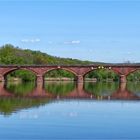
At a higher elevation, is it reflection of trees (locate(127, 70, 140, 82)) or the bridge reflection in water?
the bridge reflection in water

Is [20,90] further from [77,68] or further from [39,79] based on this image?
[77,68]

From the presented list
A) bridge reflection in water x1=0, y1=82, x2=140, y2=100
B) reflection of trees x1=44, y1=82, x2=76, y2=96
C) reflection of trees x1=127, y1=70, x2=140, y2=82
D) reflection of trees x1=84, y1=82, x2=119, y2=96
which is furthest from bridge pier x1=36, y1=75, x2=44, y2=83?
reflection of trees x1=127, y1=70, x2=140, y2=82

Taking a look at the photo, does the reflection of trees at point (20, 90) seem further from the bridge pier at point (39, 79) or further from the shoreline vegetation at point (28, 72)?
the shoreline vegetation at point (28, 72)

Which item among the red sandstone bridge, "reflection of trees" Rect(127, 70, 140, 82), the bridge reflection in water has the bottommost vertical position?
"reflection of trees" Rect(127, 70, 140, 82)

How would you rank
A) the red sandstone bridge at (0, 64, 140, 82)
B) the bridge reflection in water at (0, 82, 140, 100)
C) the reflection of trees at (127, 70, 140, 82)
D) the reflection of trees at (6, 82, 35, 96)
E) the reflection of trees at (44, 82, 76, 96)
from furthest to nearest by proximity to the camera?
the reflection of trees at (127, 70, 140, 82) < the red sandstone bridge at (0, 64, 140, 82) < the reflection of trees at (44, 82, 76, 96) < the reflection of trees at (6, 82, 35, 96) < the bridge reflection in water at (0, 82, 140, 100)

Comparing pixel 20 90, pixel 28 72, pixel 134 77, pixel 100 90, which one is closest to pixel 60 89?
pixel 100 90

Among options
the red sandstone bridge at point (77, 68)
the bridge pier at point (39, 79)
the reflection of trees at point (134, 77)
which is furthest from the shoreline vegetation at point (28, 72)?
the bridge pier at point (39, 79)

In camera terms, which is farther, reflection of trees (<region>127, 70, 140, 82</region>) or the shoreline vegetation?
reflection of trees (<region>127, 70, 140, 82</region>)

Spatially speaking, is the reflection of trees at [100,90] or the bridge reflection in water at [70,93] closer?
the bridge reflection in water at [70,93]

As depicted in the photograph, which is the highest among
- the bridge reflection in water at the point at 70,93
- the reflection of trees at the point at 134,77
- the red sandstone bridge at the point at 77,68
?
the red sandstone bridge at the point at 77,68

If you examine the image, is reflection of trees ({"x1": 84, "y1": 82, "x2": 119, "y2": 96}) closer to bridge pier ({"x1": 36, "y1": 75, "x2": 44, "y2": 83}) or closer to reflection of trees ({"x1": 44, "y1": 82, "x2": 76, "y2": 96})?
reflection of trees ({"x1": 44, "y1": 82, "x2": 76, "y2": 96})

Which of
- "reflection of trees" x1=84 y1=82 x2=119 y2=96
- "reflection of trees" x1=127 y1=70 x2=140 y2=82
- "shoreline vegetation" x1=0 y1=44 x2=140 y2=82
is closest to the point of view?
"reflection of trees" x1=84 y1=82 x2=119 y2=96

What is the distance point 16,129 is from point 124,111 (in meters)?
13.5

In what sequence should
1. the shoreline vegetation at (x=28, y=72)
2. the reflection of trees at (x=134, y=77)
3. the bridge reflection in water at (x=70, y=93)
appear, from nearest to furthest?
the bridge reflection in water at (x=70, y=93) → the shoreline vegetation at (x=28, y=72) → the reflection of trees at (x=134, y=77)
